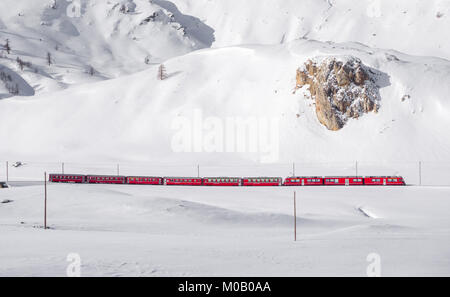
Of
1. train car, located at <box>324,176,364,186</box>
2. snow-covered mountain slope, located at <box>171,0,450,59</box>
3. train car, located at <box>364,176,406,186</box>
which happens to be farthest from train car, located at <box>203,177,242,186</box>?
snow-covered mountain slope, located at <box>171,0,450,59</box>

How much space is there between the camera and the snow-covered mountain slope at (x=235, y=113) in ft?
207

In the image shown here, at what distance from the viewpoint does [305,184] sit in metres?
46.6

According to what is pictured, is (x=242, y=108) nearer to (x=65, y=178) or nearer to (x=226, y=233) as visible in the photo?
(x=65, y=178)

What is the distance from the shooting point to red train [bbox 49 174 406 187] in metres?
45.8

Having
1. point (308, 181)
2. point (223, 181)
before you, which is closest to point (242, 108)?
point (223, 181)

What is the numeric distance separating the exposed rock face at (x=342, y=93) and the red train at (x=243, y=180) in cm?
2187

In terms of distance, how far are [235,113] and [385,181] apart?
120ft

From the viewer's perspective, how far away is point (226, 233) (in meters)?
22.3

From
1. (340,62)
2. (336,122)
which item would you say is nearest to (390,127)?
(336,122)

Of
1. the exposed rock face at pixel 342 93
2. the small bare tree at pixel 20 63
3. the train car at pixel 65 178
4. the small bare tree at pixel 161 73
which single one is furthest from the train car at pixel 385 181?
the small bare tree at pixel 20 63

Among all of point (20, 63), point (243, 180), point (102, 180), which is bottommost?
point (243, 180)
